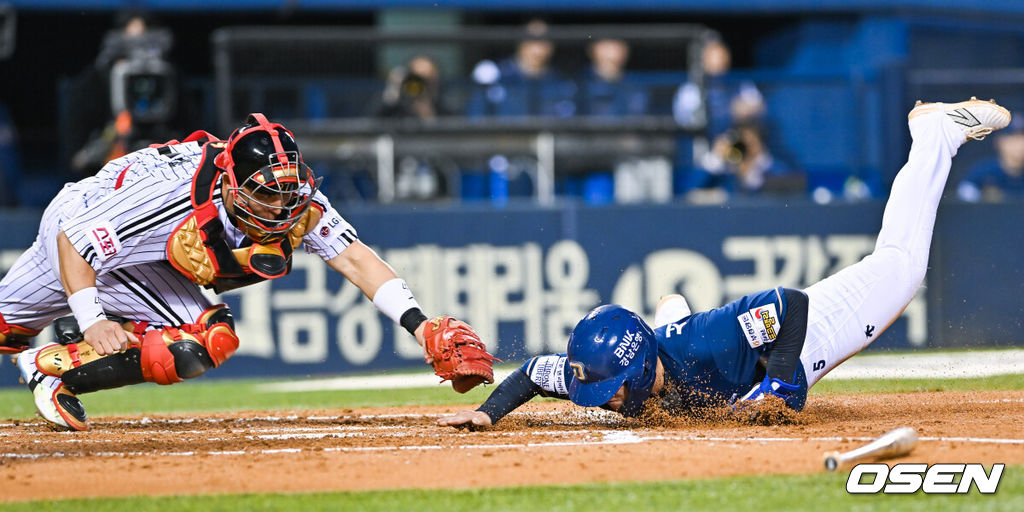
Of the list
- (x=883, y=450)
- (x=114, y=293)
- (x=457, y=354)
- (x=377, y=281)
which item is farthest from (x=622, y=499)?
(x=114, y=293)

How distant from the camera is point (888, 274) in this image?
6.66 m

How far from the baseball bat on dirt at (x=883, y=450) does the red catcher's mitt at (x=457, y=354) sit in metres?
2.01

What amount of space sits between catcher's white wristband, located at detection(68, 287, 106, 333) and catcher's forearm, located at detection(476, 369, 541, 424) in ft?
6.39

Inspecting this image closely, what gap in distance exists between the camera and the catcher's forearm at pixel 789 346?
6004 mm

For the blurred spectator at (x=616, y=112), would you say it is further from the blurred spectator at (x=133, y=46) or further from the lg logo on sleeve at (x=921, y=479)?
the lg logo on sleeve at (x=921, y=479)

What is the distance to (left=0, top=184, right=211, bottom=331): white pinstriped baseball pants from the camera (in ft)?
22.2

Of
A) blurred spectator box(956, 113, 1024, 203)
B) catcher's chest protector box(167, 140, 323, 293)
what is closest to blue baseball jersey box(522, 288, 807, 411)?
catcher's chest protector box(167, 140, 323, 293)

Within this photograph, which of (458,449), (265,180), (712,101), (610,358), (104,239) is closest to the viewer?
(458,449)

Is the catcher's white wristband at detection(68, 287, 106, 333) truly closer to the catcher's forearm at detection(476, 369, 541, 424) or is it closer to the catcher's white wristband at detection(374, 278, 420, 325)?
the catcher's white wristband at detection(374, 278, 420, 325)

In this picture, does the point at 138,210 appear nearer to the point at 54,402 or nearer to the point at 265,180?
the point at 265,180

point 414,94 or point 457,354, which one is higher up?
point 414,94

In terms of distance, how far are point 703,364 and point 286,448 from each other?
2.05 m

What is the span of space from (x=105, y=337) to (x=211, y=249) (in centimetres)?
69

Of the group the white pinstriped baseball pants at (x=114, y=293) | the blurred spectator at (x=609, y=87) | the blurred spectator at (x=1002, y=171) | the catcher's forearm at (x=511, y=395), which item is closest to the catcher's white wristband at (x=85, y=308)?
the white pinstriped baseball pants at (x=114, y=293)
